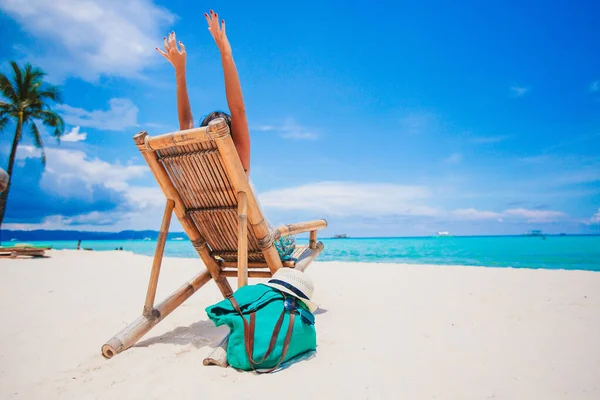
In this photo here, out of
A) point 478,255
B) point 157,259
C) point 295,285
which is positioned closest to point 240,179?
point 295,285

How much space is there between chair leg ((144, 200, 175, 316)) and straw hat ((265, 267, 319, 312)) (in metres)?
1.14

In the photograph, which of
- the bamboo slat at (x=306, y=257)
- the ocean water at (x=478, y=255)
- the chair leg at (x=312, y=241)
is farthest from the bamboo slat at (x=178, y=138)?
the ocean water at (x=478, y=255)

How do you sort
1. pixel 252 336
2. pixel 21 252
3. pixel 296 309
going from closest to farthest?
pixel 252 336 → pixel 296 309 → pixel 21 252

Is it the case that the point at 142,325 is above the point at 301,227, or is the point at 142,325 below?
below

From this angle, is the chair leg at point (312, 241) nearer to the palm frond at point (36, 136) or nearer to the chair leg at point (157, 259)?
the chair leg at point (157, 259)

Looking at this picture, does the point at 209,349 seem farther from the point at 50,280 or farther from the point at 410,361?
the point at 50,280

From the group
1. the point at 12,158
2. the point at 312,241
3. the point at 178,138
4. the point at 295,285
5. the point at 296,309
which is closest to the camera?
the point at 296,309

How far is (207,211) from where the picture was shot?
11.0 ft

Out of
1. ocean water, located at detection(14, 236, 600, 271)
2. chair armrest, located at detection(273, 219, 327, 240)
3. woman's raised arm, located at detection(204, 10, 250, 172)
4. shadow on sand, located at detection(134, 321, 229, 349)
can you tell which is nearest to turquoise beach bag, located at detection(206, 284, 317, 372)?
shadow on sand, located at detection(134, 321, 229, 349)

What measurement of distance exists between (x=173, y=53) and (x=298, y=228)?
225 centimetres

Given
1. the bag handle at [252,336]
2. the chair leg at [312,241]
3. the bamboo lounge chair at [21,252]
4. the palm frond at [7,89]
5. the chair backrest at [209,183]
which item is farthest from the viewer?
the palm frond at [7,89]

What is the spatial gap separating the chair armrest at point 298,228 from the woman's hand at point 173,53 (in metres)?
1.96

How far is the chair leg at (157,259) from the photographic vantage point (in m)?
3.06

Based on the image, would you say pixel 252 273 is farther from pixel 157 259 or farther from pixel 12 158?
pixel 12 158
